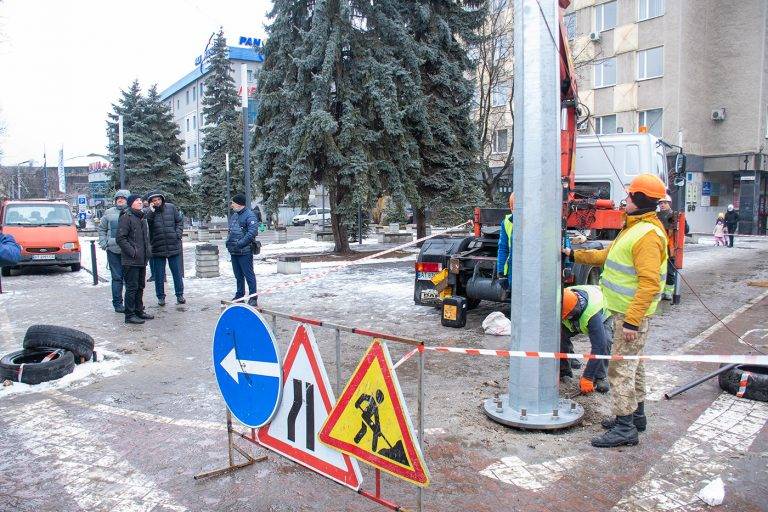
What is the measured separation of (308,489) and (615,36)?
1374 inches

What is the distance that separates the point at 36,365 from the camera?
19.6 feet

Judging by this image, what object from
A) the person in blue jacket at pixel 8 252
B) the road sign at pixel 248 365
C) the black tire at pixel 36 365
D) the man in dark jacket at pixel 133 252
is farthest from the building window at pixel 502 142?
the road sign at pixel 248 365

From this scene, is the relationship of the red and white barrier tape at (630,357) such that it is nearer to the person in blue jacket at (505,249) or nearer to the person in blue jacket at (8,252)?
the person in blue jacket at (505,249)

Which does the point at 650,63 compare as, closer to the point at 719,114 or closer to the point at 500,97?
the point at 719,114

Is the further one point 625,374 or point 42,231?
point 42,231

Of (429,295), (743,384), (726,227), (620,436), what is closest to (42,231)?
(429,295)

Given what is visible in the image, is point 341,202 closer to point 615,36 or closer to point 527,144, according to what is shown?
point 527,144

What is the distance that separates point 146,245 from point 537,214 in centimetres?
651

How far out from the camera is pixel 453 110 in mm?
19719

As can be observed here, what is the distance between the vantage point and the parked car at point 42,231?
14.9 metres

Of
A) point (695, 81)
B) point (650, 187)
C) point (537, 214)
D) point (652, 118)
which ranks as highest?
point (695, 81)

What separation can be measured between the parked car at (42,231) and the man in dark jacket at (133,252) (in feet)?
25.0

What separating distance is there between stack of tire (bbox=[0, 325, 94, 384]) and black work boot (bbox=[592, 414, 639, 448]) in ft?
17.4

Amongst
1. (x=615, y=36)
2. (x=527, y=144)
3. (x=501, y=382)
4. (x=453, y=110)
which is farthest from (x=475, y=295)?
(x=615, y=36)
